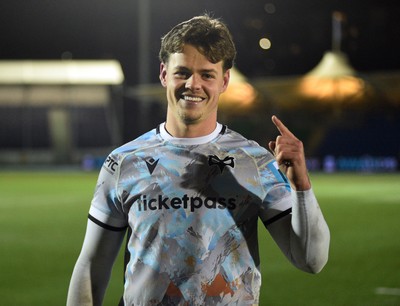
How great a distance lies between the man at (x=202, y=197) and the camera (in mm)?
2475

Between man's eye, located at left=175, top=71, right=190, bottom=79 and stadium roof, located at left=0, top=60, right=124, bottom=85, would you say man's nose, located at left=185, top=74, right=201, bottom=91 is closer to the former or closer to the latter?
man's eye, located at left=175, top=71, right=190, bottom=79

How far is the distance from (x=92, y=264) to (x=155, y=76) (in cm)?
5517

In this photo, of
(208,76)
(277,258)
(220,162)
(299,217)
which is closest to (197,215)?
(220,162)

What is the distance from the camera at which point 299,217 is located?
2438mm

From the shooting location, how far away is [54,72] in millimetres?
49844

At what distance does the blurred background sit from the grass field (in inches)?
884

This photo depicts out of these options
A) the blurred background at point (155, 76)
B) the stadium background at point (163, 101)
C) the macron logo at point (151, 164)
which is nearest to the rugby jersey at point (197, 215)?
the macron logo at point (151, 164)

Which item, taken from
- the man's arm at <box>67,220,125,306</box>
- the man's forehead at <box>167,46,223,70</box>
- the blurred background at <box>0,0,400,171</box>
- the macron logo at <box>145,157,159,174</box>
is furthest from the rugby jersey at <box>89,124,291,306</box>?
the blurred background at <box>0,0,400,171</box>

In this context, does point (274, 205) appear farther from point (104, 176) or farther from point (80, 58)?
point (80, 58)

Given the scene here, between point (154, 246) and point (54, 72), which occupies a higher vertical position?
point (154, 246)

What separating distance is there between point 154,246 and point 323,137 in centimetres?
4460

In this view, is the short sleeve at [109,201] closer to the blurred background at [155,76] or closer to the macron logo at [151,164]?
the macron logo at [151,164]

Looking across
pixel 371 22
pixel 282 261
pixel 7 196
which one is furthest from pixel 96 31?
pixel 282 261

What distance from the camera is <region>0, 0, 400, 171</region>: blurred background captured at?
42938 mm
